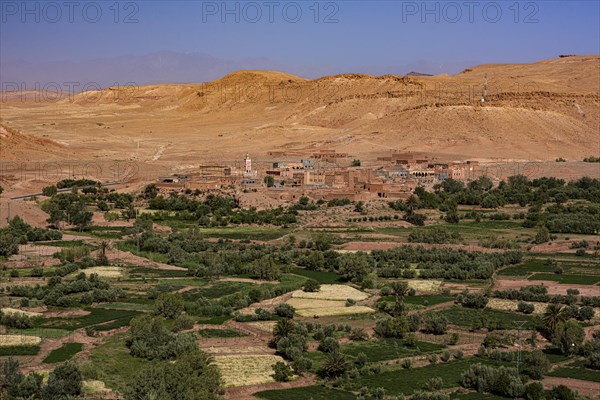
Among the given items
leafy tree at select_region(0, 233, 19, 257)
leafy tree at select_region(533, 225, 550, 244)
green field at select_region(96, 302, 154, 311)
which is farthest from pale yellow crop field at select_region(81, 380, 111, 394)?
leafy tree at select_region(533, 225, 550, 244)

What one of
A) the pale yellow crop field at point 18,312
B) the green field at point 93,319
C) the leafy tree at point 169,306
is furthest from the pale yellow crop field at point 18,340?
the leafy tree at point 169,306

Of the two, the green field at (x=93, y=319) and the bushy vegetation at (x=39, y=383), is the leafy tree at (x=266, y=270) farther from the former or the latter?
the bushy vegetation at (x=39, y=383)

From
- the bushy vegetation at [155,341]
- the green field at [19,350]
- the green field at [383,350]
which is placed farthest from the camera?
the green field at [383,350]

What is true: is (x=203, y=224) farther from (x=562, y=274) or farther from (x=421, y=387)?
(x=421, y=387)

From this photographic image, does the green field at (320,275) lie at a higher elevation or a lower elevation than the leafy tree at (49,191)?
lower

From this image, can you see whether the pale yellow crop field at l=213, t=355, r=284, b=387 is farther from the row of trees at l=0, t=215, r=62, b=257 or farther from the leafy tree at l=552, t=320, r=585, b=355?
the row of trees at l=0, t=215, r=62, b=257

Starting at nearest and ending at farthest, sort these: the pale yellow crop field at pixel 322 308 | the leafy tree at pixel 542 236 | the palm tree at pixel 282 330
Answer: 1. the palm tree at pixel 282 330
2. the pale yellow crop field at pixel 322 308
3. the leafy tree at pixel 542 236
